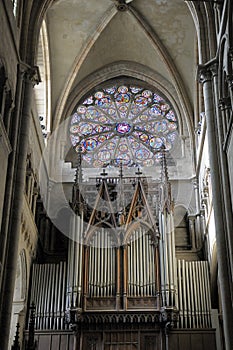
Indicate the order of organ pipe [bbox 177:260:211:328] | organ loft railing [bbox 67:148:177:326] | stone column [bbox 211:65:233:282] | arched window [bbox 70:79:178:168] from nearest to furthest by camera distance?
stone column [bbox 211:65:233:282]
organ pipe [bbox 177:260:211:328]
organ loft railing [bbox 67:148:177:326]
arched window [bbox 70:79:178:168]

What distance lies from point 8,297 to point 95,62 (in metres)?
14.2

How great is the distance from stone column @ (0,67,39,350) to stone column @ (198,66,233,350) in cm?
486

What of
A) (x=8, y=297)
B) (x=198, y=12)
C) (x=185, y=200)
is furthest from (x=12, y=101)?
(x=185, y=200)

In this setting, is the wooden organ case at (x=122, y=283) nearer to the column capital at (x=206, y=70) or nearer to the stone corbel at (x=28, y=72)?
the stone corbel at (x=28, y=72)

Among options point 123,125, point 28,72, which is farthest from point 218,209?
point 123,125

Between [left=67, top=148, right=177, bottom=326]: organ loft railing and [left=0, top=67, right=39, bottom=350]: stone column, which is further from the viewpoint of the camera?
[left=67, top=148, right=177, bottom=326]: organ loft railing

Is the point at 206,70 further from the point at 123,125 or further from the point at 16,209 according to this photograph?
the point at 123,125

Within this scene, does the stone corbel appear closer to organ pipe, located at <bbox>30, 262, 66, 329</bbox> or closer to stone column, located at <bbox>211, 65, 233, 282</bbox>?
stone column, located at <bbox>211, 65, 233, 282</bbox>

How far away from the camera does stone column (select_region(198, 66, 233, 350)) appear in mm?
13508

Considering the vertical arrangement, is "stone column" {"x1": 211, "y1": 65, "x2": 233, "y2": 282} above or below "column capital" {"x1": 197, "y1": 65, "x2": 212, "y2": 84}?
below

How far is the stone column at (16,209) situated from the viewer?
1371 cm

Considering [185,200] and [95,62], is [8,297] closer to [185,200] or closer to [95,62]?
[185,200]

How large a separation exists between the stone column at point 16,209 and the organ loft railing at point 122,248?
4.80 m

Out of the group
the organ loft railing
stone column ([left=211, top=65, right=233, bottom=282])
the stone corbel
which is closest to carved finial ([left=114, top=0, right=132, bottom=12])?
the organ loft railing
